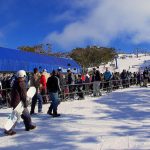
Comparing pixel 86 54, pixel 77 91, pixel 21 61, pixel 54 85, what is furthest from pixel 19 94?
pixel 86 54

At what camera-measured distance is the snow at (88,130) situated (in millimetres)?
10273

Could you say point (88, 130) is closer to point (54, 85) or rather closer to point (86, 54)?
point (54, 85)

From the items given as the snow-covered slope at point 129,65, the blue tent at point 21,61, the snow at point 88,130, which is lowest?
the snow at point 88,130

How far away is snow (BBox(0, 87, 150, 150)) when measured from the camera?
33.7 feet

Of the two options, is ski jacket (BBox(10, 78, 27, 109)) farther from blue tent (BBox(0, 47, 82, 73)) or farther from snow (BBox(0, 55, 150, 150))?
blue tent (BBox(0, 47, 82, 73))

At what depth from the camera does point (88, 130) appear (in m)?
12.1

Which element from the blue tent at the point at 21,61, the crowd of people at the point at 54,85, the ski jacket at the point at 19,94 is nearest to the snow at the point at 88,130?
the crowd of people at the point at 54,85

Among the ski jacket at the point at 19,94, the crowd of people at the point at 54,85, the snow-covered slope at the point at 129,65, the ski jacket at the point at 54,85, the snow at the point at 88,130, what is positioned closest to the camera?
the snow at the point at 88,130

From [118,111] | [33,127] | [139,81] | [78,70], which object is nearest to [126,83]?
[139,81]

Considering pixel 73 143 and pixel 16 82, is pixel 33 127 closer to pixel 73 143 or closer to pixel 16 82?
pixel 16 82

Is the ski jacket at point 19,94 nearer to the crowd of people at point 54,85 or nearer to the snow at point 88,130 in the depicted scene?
the crowd of people at point 54,85

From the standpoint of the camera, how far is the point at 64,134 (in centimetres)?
1168

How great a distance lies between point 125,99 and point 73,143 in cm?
1056

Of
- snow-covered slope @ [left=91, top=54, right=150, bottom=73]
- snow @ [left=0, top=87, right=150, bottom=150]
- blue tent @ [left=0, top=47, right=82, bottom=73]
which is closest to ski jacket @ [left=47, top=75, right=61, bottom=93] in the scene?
snow @ [left=0, top=87, right=150, bottom=150]
